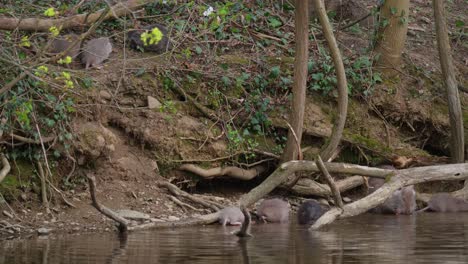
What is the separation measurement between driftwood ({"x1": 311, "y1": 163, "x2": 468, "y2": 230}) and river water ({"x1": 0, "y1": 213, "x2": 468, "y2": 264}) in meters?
0.22

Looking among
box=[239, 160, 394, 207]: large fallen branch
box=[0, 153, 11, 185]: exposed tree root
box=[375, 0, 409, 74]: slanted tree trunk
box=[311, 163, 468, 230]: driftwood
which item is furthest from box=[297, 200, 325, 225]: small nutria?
box=[375, 0, 409, 74]: slanted tree trunk

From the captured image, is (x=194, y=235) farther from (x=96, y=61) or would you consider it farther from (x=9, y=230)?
(x=96, y=61)

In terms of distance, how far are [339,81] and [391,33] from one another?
3.55m

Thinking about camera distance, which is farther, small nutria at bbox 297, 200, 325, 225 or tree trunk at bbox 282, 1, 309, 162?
tree trunk at bbox 282, 1, 309, 162

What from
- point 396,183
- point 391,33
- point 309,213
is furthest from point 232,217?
point 391,33

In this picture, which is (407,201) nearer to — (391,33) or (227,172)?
(227,172)

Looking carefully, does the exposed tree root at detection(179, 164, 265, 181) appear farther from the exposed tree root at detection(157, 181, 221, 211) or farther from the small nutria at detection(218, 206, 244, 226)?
the small nutria at detection(218, 206, 244, 226)

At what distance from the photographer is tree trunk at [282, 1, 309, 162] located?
576 inches

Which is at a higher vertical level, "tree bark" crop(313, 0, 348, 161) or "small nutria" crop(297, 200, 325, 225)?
"tree bark" crop(313, 0, 348, 161)

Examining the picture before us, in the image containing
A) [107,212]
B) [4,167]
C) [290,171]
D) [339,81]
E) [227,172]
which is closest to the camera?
[107,212]

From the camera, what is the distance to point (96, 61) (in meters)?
15.3

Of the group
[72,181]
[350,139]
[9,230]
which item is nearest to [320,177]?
[350,139]

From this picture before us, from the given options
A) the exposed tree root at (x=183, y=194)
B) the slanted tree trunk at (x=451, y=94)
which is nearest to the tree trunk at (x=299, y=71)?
the exposed tree root at (x=183, y=194)

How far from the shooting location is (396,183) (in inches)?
541
